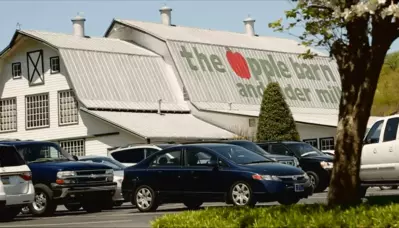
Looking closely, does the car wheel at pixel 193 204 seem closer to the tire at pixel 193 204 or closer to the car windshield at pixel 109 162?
the tire at pixel 193 204

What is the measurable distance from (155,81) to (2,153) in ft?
125

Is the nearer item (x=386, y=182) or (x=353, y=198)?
(x=353, y=198)

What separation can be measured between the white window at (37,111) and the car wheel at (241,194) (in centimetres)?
3741

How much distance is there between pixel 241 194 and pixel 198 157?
1730 mm

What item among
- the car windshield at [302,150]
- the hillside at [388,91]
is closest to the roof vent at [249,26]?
the hillside at [388,91]

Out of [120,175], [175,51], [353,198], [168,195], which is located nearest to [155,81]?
[175,51]

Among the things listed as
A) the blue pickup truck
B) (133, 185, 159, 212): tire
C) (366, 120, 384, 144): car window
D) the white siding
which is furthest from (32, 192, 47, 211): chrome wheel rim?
the white siding

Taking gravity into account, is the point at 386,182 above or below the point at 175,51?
below

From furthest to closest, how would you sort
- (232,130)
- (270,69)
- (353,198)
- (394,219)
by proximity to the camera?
1. (270,69)
2. (232,130)
3. (353,198)
4. (394,219)

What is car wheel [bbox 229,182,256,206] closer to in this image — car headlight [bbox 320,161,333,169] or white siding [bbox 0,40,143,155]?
car headlight [bbox 320,161,333,169]

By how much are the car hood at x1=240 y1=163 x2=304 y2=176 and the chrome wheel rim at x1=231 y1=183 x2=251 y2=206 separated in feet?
1.44

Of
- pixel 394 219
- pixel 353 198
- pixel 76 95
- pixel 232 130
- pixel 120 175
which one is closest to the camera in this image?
pixel 394 219

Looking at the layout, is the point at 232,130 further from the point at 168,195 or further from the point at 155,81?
the point at 168,195

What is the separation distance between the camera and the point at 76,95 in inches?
2282
